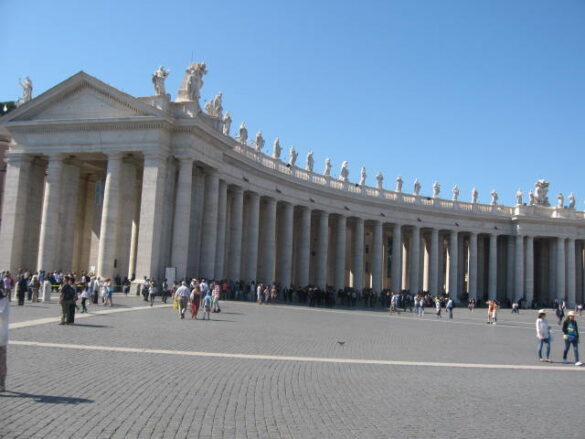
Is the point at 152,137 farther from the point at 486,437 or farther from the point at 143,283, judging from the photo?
the point at 486,437

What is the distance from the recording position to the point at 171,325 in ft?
84.5

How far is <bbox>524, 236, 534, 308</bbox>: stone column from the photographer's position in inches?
3265

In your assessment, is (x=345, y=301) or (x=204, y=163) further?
(x=345, y=301)

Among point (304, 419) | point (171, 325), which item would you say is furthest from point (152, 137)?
point (304, 419)

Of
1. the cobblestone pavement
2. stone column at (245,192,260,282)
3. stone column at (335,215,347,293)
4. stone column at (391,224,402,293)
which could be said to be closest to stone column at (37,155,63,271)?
stone column at (245,192,260,282)

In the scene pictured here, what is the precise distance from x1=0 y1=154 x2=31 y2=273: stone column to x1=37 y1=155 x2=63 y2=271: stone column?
2.19m

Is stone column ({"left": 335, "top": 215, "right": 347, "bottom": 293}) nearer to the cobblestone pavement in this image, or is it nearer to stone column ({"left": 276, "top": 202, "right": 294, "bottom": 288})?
stone column ({"left": 276, "top": 202, "right": 294, "bottom": 288})

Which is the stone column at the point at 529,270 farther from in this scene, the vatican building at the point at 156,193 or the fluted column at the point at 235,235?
the fluted column at the point at 235,235

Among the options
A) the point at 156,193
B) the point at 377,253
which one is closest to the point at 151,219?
the point at 156,193

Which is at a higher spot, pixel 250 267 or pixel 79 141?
pixel 79 141

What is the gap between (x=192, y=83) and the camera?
48938 mm

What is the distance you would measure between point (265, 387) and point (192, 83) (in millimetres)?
39446

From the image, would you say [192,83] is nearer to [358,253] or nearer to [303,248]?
[303,248]

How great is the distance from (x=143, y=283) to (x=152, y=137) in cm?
1150
